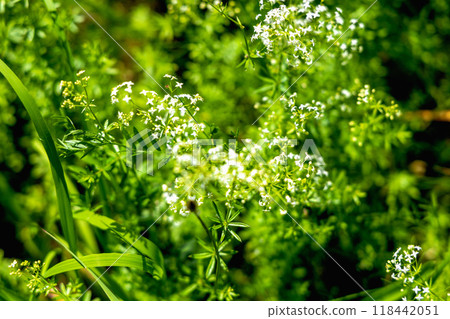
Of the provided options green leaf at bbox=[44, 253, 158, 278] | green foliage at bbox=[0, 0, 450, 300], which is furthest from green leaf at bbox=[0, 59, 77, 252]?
green leaf at bbox=[44, 253, 158, 278]

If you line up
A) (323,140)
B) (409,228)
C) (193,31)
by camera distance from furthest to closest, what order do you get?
(193,31) → (409,228) → (323,140)

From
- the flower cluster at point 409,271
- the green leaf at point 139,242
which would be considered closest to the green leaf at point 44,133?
the green leaf at point 139,242

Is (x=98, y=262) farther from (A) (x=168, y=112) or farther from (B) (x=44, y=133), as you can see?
(A) (x=168, y=112)

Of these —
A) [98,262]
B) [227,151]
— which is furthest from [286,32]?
[98,262]

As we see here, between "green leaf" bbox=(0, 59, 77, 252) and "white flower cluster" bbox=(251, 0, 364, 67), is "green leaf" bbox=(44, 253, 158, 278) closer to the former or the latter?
"green leaf" bbox=(0, 59, 77, 252)

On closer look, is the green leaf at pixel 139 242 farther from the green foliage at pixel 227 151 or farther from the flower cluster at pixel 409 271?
the flower cluster at pixel 409 271

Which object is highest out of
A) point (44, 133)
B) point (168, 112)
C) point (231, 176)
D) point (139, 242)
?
point (168, 112)

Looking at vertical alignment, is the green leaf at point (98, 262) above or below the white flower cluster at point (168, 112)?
below

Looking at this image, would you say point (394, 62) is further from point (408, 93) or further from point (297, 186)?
point (297, 186)

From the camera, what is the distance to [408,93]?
4957 millimetres

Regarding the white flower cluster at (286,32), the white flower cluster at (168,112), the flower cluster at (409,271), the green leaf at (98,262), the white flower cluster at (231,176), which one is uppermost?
the white flower cluster at (286,32)
